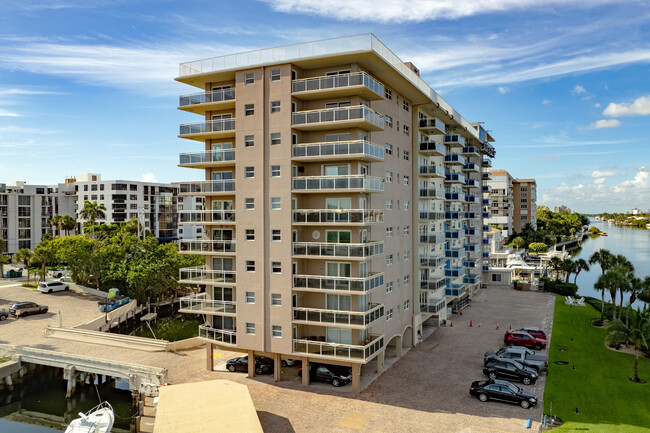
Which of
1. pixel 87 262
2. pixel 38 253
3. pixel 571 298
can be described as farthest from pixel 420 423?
pixel 38 253

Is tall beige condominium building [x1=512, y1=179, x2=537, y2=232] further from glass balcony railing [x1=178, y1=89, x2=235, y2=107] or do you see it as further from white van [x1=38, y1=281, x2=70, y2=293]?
glass balcony railing [x1=178, y1=89, x2=235, y2=107]

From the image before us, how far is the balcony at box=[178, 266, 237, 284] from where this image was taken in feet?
122

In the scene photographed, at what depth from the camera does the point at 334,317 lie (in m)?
33.5

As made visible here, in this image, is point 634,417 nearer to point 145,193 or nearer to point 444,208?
point 444,208

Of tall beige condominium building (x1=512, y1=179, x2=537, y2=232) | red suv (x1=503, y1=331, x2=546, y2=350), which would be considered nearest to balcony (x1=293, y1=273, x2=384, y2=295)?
red suv (x1=503, y1=331, x2=546, y2=350)

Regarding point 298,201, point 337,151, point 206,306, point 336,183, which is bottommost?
point 206,306

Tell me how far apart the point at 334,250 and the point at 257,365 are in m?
12.3

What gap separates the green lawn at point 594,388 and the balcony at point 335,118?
23331 millimetres

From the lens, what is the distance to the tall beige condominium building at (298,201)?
33312 millimetres

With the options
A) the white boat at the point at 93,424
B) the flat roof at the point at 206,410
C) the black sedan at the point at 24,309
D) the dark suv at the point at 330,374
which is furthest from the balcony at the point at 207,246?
the black sedan at the point at 24,309

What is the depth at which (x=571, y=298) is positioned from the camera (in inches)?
2667

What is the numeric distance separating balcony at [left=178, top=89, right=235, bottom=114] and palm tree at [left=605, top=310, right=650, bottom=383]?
37.9 m

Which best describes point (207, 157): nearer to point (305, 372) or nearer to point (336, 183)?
point (336, 183)

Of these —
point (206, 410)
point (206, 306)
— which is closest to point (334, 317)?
point (206, 410)
